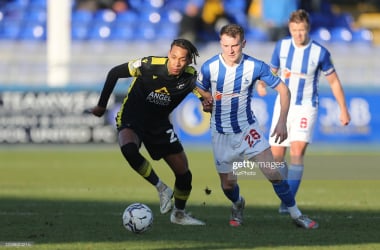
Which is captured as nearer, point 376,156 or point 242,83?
point 242,83

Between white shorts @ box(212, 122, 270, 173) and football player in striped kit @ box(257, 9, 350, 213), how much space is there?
1306mm

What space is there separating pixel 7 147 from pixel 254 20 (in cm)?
816

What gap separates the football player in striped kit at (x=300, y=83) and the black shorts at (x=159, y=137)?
137 centimetres

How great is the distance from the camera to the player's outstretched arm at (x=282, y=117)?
8195 millimetres

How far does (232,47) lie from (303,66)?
73.3 inches

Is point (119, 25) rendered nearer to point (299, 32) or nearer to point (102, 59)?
point (102, 59)

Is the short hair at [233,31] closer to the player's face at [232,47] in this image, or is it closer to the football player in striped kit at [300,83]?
the player's face at [232,47]

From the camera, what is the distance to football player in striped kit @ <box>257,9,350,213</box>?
33.0 ft

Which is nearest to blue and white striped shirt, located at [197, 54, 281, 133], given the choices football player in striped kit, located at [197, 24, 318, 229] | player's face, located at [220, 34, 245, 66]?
football player in striped kit, located at [197, 24, 318, 229]

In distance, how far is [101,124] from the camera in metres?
19.4

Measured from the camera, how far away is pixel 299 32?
32.7ft

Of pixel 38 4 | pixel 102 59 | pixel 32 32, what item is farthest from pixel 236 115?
pixel 38 4

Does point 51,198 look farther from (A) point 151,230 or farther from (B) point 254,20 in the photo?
(B) point 254,20

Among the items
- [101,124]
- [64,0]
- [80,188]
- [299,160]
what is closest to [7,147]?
[101,124]
